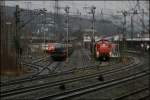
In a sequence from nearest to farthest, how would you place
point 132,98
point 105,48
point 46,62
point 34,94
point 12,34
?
point 132,98 < point 34,94 < point 12,34 < point 46,62 < point 105,48

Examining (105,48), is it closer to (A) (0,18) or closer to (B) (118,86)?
(A) (0,18)

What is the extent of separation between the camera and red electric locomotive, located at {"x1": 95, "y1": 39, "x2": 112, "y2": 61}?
39594 mm

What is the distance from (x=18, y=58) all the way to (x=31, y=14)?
6.12m

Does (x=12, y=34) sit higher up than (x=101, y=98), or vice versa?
(x=12, y=34)

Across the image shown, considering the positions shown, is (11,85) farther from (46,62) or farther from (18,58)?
(46,62)

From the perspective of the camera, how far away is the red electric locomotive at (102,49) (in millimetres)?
39594

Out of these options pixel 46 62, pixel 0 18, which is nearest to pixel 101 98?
pixel 0 18

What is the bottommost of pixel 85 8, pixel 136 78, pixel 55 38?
pixel 136 78

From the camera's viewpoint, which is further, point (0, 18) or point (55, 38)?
point (55, 38)

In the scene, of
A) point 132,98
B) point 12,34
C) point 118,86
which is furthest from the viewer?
point 12,34

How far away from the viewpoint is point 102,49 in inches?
1567

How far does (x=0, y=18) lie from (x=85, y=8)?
44.8 ft

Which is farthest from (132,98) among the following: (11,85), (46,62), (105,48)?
(105,48)

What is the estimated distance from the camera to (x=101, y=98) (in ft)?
47.9
